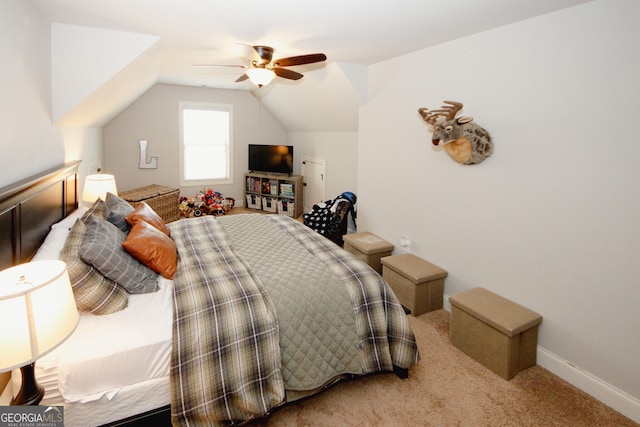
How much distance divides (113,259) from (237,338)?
2.59 ft

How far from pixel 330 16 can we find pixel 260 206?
179 inches

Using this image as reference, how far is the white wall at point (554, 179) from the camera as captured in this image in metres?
1.88

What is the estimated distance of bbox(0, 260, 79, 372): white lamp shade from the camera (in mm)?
1011

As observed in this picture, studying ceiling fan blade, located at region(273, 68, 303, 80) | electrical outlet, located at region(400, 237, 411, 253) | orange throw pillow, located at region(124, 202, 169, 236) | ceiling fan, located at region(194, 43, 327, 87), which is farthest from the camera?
electrical outlet, located at region(400, 237, 411, 253)

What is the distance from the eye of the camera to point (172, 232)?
2930 mm

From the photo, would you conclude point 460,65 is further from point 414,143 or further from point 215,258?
point 215,258

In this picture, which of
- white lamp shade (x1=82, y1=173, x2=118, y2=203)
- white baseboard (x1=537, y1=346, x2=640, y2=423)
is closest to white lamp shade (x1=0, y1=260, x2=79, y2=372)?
white lamp shade (x1=82, y1=173, x2=118, y2=203)

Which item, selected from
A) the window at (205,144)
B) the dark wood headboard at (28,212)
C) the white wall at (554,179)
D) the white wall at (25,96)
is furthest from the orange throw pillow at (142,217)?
the window at (205,144)

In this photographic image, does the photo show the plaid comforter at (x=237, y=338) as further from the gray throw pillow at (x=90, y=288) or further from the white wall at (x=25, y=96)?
the white wall at (x=25, y=96)

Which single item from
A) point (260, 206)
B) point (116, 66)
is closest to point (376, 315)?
point (116, 66)

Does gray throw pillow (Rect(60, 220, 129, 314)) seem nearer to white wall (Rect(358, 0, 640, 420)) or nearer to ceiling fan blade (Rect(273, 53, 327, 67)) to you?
ceiling fan blade (Rect(273, 53, 327, 67))

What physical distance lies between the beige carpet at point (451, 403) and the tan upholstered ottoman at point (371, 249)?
4.57ft

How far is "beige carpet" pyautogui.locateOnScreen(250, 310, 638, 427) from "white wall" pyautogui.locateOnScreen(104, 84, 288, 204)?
4912 mm

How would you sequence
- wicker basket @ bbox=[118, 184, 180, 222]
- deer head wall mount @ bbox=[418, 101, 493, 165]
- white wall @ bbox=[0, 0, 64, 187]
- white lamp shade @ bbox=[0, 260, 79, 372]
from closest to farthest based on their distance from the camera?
white lamp shade @ bbox=[0, 260, 79, 372]
white wall @ bbox=[0, 0, 64, 187]
deer head wall mount @ bbox=[418, 101, 493, 165]
wicker basket @ bbox=[118, 184, 180, 222]
